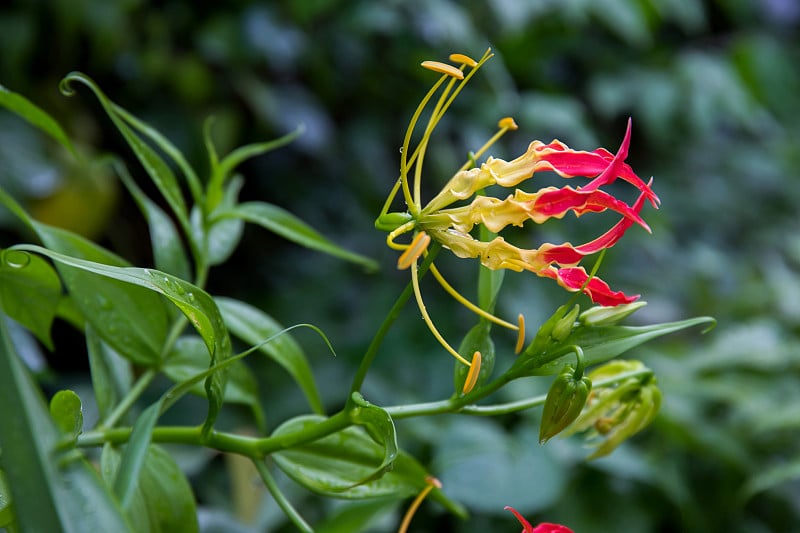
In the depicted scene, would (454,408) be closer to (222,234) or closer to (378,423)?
(378,423)

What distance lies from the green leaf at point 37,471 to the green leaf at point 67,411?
0.26 ft

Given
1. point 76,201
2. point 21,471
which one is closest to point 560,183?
point 76,201

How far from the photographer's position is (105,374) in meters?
0.42

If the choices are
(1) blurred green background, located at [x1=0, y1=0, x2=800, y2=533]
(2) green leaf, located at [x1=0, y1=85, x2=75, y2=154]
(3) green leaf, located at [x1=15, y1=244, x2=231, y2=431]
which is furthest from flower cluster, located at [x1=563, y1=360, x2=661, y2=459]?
(1) blurred green background, located at [x1=0, y1=0, x2=800, y2=533]

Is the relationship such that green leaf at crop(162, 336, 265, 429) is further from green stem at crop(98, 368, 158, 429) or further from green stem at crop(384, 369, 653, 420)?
green stem at crop(384, 369, 653, 420)

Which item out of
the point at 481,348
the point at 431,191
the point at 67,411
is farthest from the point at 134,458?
the point at 431,191

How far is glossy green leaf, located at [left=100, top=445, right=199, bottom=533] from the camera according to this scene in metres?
0.36

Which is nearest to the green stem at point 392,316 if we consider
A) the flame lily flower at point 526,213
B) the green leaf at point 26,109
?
the flame lily flower at point 526,213

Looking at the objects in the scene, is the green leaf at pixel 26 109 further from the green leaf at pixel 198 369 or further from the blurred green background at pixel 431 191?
the blurred green background at pixel 431 191

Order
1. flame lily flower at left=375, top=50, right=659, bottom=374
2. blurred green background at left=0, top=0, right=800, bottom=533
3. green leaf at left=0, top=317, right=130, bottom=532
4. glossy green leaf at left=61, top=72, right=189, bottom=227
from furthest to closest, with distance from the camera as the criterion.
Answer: blurred green background at left=0, top=0, right=800, bottom=533
glossy green leaf at left=61, top=72, right=189, bottom=227
flame lily flower at left=375, top=50, right=659, bottom=374
green leaf at left=0, top=317, right=130, bottom=532

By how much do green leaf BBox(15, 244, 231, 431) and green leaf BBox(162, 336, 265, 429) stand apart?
0.30 ft

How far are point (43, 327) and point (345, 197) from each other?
3.20 feet

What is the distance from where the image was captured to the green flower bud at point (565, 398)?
317 millimetres

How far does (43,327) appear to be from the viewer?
40 centimetres
